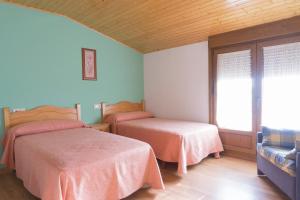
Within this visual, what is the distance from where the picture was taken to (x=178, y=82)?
14.0ft

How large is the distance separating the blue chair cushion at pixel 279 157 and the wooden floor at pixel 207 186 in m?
0.36

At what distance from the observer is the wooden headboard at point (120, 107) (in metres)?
4.17

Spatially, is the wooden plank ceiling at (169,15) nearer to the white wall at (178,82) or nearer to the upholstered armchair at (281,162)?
the white wall at (178,82)

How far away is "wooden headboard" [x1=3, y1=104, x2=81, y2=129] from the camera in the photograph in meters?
3.02

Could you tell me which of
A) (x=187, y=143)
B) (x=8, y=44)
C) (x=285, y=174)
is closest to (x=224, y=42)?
(x=187, y=143)

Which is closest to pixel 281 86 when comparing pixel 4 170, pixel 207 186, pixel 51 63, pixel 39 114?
pixel 207 186

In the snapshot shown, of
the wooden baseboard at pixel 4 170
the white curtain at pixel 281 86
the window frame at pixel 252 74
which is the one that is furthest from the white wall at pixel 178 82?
the wooden baseboard at pixel 4 170

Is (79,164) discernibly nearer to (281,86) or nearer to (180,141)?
(180,141)

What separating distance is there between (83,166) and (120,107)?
9.00 ft

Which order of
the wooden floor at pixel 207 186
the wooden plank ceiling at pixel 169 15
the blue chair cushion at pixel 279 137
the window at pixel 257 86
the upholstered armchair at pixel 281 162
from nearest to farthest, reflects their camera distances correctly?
1. the upholstered armchair at pixel 281 162
2. the wooden floor at pixel 207 186
3. the blue chair cushion at pixel 279 137
4. the wooden plank ceiling at pixel 169 15
5. the window at pixel 257 86

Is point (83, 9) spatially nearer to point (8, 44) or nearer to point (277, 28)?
point (8, 44)

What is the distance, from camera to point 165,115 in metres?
4.58

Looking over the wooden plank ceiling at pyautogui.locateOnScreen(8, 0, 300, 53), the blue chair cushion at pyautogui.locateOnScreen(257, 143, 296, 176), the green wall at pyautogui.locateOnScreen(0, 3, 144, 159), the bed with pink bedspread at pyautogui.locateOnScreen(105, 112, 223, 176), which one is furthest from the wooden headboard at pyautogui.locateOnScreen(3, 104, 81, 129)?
the blue chair cushion at pyautogui.locateOnScreen(257, 143, 296, 176)

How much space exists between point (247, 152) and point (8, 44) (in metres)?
4.11
